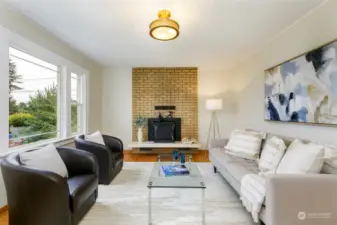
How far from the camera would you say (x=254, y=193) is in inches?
81.2

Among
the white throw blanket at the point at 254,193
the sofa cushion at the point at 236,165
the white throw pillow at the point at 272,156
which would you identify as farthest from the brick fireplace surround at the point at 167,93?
the white throw blanket at the point at 254,193

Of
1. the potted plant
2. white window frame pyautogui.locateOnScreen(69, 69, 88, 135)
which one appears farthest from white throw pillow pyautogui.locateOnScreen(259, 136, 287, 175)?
white window frame pyautogui.locateOnScreen(69, 69, 88, 135)

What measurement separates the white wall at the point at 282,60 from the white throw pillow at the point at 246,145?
48 cm

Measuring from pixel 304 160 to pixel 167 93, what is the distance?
15.2ft


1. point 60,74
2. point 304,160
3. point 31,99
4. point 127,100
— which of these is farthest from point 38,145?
point 304,160

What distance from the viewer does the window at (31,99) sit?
2.93 m

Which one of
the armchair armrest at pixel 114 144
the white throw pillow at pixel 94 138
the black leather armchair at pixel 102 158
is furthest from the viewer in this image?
the armchair armrest at pixel 114 144

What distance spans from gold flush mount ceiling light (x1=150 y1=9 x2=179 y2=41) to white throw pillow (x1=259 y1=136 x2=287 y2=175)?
180 cm

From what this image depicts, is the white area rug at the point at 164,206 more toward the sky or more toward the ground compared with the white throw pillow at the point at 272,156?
more toward the ground

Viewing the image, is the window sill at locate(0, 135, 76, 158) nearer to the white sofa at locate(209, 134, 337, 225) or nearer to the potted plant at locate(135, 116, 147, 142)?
the potted plant at locate(135, 116, 147, 142)

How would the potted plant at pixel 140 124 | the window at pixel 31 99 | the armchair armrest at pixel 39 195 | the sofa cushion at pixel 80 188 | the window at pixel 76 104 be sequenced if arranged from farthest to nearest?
the potted plant at pixel 140 124 < the window at pixel 76 104 < the window at pixel 31 99 < the sofa cushion at pixel 80 188 < the armchair armrest at pixel 39 195

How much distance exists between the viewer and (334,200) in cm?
178

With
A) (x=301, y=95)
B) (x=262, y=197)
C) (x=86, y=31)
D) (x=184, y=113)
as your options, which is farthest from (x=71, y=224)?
(x=184, y=113)
